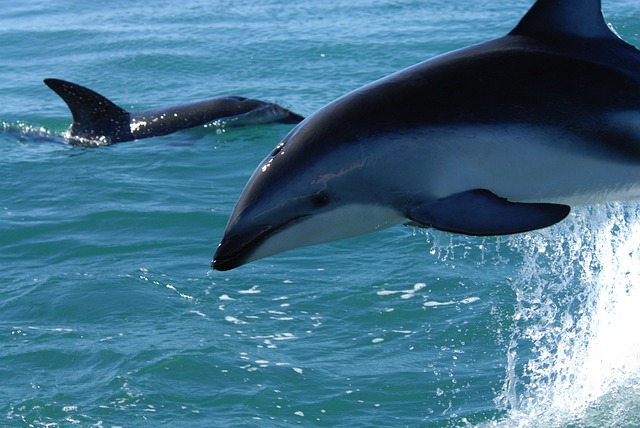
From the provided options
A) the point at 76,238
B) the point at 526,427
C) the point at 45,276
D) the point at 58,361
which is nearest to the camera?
the point at 526,427

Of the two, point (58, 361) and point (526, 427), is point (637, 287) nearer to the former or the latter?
point (526, 427)

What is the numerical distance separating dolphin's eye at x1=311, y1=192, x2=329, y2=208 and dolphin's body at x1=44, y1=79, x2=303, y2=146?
10.0 metres

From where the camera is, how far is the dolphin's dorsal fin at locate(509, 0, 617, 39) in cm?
595

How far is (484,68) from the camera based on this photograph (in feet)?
18.5

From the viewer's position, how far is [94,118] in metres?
15.3

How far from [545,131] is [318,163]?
3.77 feet

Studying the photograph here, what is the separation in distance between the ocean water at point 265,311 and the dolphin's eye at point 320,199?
7.69 ft

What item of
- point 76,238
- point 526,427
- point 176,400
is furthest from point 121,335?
point 526,427

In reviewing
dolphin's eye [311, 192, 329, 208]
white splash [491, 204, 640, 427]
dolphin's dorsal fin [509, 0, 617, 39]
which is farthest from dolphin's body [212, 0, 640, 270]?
white splash [491, 204, 640, 427]

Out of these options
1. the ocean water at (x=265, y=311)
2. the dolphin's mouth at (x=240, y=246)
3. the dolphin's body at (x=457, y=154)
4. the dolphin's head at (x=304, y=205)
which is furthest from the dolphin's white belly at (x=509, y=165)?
the ocean water at (x=265, y=311)

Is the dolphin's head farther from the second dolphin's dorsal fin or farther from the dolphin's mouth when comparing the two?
the second dolphin's dorsal fin

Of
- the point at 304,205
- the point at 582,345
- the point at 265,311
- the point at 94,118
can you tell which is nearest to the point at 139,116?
the point at 94,118

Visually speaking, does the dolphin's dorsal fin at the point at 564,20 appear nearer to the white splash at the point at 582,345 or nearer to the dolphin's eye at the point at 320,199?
the white splash at the point at 582,345

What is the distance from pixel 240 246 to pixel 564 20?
2177mm
